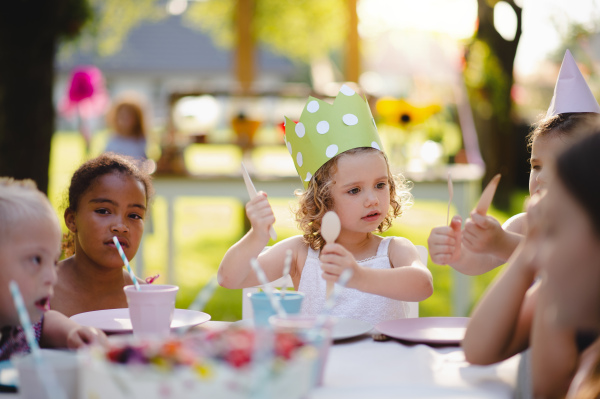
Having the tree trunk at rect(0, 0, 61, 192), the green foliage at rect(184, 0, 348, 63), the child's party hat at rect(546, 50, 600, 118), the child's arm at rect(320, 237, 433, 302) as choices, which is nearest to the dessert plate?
the child's arm at rect(320, 237, 433, 302)

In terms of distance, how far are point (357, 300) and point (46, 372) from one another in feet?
4.17

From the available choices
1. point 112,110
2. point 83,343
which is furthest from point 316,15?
point 83,343

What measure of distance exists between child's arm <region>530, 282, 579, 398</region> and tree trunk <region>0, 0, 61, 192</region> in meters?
3.82

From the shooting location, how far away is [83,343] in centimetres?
133

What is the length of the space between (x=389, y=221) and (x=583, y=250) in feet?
4.26

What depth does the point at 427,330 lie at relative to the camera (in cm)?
153

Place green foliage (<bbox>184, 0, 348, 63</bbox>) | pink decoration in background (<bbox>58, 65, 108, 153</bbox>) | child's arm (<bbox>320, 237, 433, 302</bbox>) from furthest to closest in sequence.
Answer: green foliage (<bbox>184, 0, 348, 63</bbox>)
pink decoration in background (<bbox>58, 65, 108, 153</bbox>)
child's arm (<bbox>320, 237, 433, 302</bbox>)

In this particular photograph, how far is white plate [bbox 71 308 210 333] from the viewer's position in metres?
1.55

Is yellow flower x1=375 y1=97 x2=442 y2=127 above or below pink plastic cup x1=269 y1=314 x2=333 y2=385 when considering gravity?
above

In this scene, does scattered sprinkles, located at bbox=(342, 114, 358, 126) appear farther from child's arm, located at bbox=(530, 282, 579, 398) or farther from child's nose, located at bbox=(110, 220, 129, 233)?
child's arm, located at bbox=(530, 282, 579, 398)

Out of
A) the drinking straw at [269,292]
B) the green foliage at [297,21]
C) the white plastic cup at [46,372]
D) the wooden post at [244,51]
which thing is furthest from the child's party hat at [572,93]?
the green foliage at [297,21]

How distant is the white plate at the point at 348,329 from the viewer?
144 cm

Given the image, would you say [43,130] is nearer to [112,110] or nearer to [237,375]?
[112,110]

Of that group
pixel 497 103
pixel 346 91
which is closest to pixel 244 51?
pixel 497 103
